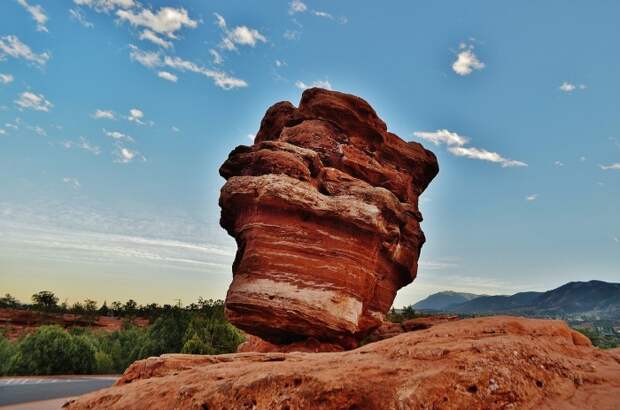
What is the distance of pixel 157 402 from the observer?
Answer: 8.17m

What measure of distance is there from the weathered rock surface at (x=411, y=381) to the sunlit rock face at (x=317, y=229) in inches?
248

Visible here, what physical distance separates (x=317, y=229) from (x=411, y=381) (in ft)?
35.4

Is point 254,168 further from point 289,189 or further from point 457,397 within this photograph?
point 457,397

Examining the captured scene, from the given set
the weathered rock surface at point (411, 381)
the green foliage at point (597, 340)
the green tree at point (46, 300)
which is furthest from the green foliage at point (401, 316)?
the green tree at point (46, 300)

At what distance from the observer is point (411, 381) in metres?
6.88

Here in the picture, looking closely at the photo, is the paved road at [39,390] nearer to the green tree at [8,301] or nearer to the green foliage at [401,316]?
the green foliage at [401,316]

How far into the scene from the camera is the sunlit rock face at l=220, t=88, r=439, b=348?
1603 cm

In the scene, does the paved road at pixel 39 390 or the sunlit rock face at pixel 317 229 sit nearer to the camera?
the sunlit rock face at pixel 317 229

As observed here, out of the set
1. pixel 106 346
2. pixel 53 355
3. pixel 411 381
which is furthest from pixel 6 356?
pixel 411 381

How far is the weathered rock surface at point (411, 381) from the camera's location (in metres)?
6.79

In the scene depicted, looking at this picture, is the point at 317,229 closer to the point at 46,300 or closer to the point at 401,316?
the point at 401,316

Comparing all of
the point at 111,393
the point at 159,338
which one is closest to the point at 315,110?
the point at 111,393

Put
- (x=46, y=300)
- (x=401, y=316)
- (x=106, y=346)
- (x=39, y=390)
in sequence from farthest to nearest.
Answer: (x=46, y=300), (x=401, y=316), (x=106, y=346), (x=39, y=390)

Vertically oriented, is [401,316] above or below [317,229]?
below
